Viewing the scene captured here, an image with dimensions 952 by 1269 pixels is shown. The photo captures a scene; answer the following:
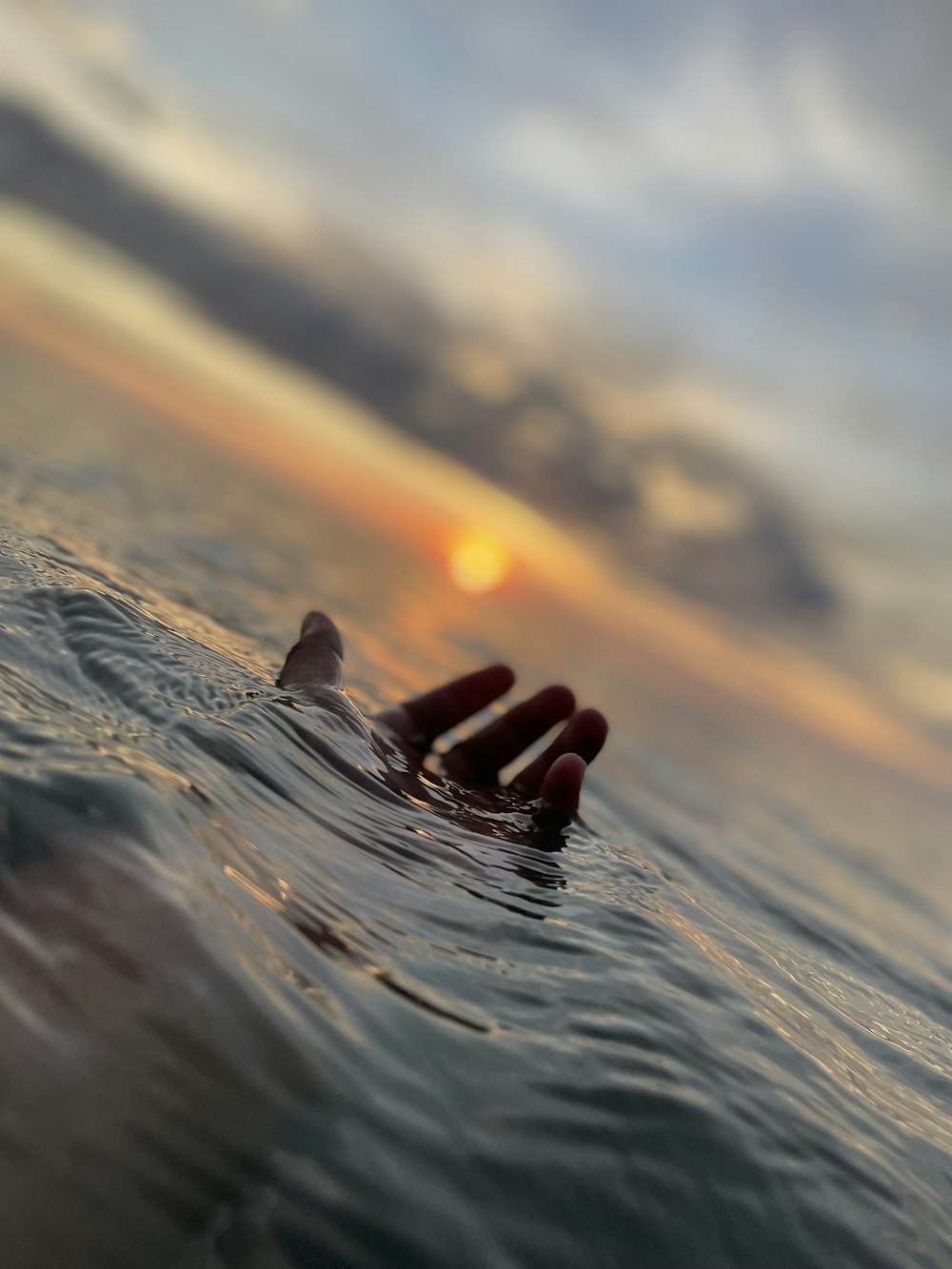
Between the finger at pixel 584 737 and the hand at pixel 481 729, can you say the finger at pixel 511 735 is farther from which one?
the finger at pixel 584 737

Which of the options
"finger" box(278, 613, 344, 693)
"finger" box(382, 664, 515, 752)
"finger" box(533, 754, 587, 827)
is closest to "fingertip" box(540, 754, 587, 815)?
"finger" box(533, 754, 587, 827)

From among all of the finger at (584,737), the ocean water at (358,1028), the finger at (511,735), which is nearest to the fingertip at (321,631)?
the ocean water at (358,1028)

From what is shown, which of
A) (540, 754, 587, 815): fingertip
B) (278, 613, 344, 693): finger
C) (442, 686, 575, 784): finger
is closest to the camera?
(540, 754, 587, 815): fingertip

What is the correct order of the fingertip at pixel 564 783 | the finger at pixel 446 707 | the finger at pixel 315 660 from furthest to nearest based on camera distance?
the finger at pixel 446 707
the finger at pixel 315 660
the fingertip at pixel 564 783

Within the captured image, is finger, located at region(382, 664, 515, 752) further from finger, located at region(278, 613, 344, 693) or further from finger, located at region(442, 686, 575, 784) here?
finger, located at region(278, 613, 344, 693)

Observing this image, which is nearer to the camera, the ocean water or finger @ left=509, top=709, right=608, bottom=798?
the ocean water

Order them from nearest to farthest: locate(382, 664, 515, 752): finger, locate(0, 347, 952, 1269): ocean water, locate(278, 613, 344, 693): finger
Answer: locate(0, 347, 952, 1269): ocean water → locate(278, 613, 344, 693): finger → locate(382, 664, 515, 752): finger

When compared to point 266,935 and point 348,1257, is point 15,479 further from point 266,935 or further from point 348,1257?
point 348,1257
